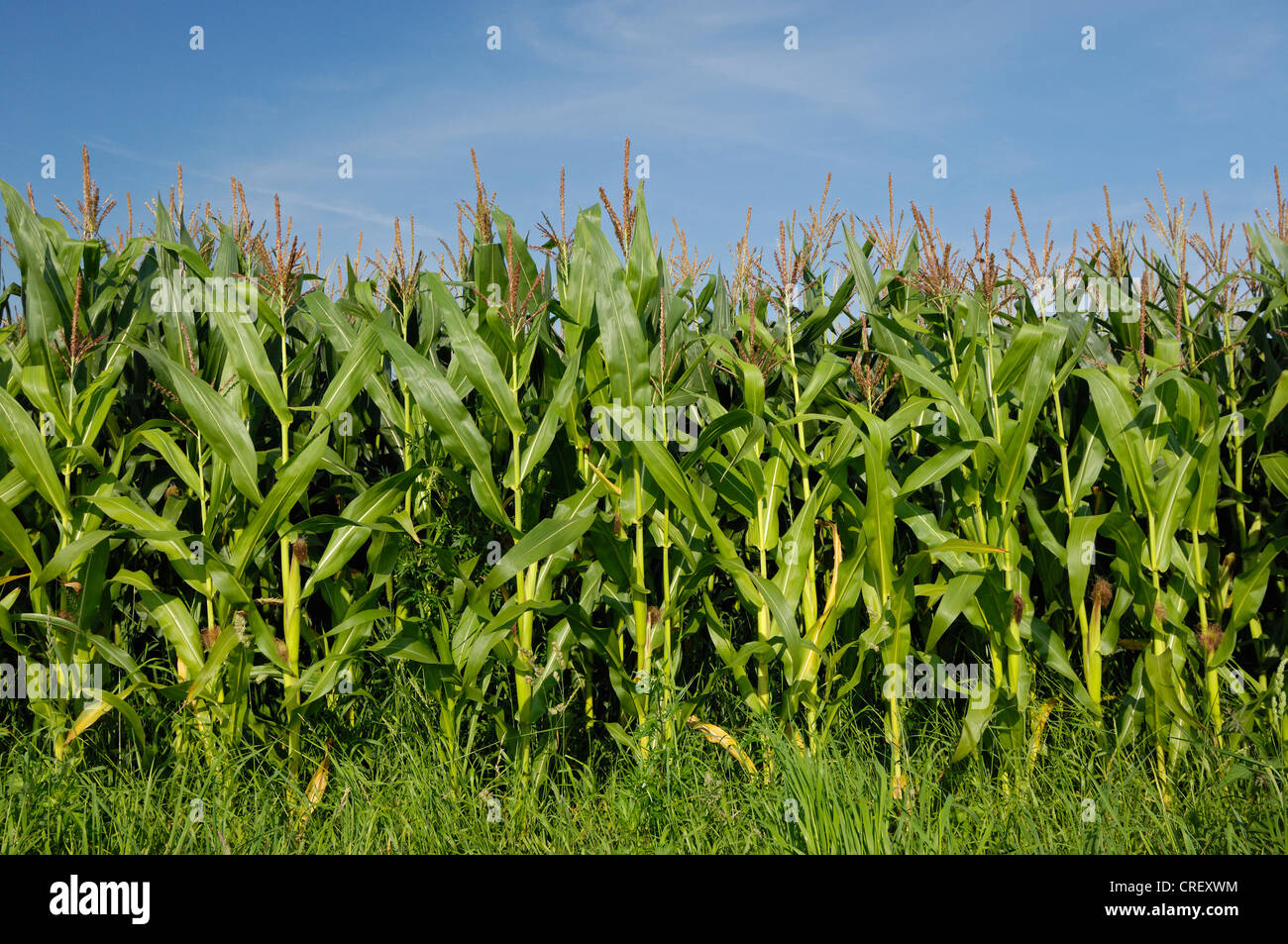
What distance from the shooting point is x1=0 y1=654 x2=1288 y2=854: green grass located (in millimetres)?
2602

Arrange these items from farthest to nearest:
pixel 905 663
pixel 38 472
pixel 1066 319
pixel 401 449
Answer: pixel 1066 319 < pixel 401 449 < pixel 905 663 < pixel 38 472

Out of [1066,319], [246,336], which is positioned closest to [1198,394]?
[1066,319]

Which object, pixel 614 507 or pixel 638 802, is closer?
pixel 638 802

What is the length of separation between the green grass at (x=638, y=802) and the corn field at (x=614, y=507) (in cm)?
12

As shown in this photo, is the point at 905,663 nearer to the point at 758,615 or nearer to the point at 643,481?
the point at 758,615

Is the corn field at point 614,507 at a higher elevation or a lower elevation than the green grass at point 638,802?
higher

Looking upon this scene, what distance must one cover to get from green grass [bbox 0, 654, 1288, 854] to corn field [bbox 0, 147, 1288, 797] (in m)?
0.12

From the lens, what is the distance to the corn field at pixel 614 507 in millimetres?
2947

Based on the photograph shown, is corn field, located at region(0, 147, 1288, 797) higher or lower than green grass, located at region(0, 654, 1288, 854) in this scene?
higher

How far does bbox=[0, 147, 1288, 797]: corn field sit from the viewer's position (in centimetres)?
295

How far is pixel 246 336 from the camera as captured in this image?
9.77ft

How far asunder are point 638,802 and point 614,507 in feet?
3.59

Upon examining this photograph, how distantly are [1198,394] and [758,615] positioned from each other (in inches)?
78.6

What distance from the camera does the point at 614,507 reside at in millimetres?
3150
